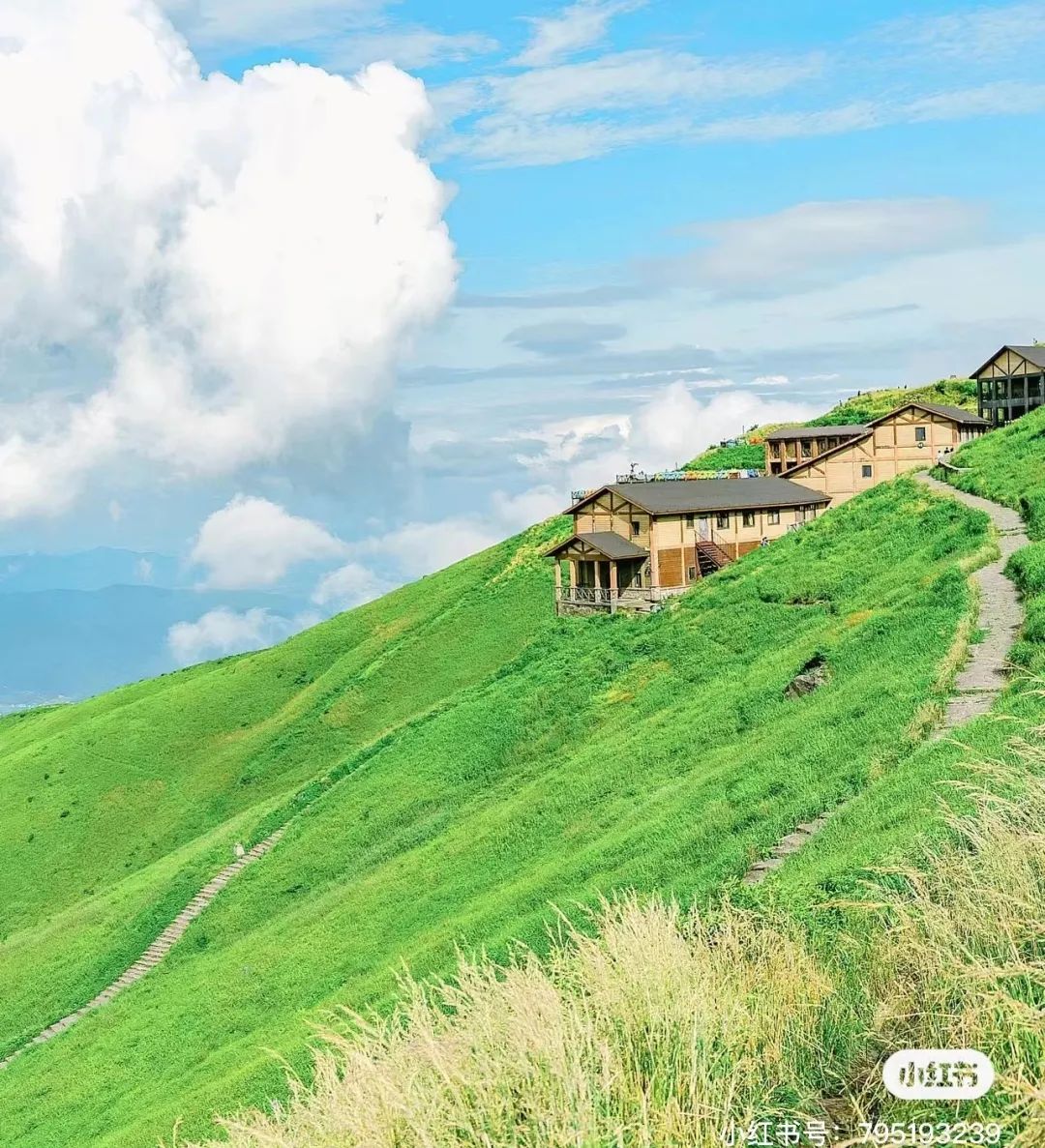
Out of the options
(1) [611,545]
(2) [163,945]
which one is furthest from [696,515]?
(2) [163,945]

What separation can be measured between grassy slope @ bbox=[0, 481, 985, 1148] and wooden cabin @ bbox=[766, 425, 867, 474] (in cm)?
4377

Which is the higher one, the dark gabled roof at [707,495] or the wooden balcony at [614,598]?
the dark gabled roof at [707,495]

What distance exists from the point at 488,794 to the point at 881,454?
57.0 metres

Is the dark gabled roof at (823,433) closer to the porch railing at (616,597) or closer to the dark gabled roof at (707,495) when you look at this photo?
the dark gabled roof at (707,495)

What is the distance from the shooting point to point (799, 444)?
112750 mm

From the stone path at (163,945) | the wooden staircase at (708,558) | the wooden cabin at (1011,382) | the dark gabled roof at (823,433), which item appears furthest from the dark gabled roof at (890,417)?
the stone path at (163,945)

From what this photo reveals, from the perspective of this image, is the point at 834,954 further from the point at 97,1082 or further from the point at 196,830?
the point at 196,830

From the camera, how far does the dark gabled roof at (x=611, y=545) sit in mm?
67250

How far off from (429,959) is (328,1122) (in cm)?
2051

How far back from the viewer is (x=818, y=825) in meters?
24.1

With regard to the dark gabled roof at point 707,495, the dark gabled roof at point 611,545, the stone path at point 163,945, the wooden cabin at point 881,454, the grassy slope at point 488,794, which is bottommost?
the stone path at point 163,945

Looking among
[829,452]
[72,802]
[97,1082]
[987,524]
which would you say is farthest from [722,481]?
[97,1082]

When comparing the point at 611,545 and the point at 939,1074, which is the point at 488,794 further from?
the point at 939,1074

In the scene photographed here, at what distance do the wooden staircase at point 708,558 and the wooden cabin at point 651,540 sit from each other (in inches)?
2.3
